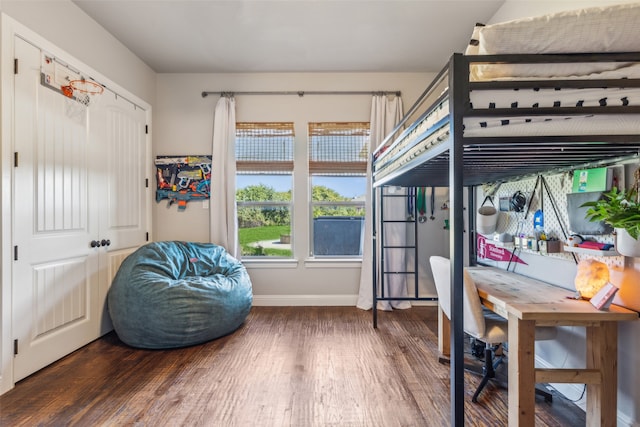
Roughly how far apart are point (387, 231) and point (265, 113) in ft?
6.81

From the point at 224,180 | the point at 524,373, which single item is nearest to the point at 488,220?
the point at 524,373

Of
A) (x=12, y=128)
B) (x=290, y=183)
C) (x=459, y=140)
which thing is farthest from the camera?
(x=290, y=183)

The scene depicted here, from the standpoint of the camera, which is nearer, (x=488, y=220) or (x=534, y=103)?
(x=534, y=103)

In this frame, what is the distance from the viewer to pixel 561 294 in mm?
1654

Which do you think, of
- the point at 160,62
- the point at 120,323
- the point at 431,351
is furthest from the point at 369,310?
the point at 160,62

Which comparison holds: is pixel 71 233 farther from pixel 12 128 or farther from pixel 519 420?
pixel 519 420

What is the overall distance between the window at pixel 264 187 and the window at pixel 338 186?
33 centimetres

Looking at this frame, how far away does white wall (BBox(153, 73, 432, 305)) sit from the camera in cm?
363

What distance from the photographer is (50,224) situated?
7.27 feet

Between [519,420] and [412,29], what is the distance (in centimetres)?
303

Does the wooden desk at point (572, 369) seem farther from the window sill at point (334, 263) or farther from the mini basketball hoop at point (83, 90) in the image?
the mini basketball hoop at point (83, 90)

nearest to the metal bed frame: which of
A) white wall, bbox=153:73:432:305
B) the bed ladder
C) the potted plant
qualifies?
the potted plant

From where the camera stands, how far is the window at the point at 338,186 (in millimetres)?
3656

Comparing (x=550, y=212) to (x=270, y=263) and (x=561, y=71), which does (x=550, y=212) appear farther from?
(x=270, y=263)
